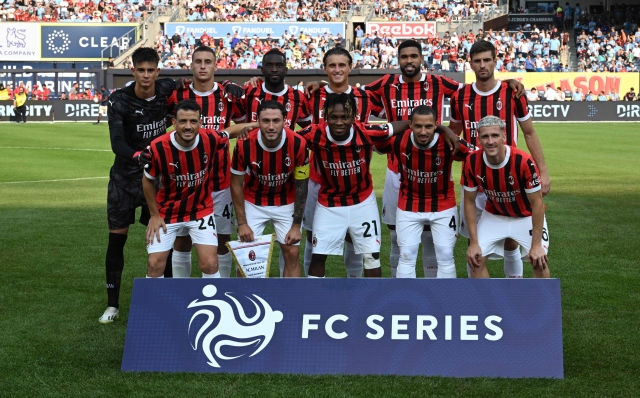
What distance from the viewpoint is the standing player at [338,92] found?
739cm

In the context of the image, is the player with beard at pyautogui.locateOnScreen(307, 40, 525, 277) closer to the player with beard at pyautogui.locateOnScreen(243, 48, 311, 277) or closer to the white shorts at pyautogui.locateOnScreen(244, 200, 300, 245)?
the player with beard at pyautogui.locateOnScreen(243, 48, 311, 277)

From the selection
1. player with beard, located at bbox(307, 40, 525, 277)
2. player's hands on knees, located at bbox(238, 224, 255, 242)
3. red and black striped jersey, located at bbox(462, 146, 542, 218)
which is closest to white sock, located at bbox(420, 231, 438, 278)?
player with beard, located at bbox(307, 40, 525, 277)

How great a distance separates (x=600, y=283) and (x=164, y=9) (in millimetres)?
44170

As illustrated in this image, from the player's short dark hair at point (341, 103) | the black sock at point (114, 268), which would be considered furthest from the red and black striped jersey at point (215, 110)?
the player's short dark hair at point (341, 103)

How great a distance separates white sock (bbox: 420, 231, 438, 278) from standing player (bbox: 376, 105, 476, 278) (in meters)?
0.56

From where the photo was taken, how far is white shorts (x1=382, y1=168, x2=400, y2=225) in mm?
7719

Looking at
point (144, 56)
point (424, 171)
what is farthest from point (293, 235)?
point (144, 56)

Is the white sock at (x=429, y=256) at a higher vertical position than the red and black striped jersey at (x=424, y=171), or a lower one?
lower

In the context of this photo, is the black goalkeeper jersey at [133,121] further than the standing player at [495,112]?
No

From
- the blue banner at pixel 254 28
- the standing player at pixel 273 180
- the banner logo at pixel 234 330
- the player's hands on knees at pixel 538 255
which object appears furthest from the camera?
the blue banner at pixel 254 28

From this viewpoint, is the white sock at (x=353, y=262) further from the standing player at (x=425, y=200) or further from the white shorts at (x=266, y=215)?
the white shorts at (x=266, y=215)

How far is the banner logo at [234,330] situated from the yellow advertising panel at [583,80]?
3709 cm

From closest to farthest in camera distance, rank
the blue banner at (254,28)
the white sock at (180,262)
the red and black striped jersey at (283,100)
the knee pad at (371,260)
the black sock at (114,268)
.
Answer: the knee pad at (371,260), the black sock at (114,268), the white sock at (180,262), the red and black striped jersey at (283,100), the blue banner at (254,28)

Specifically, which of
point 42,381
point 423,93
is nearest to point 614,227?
point 423,93
